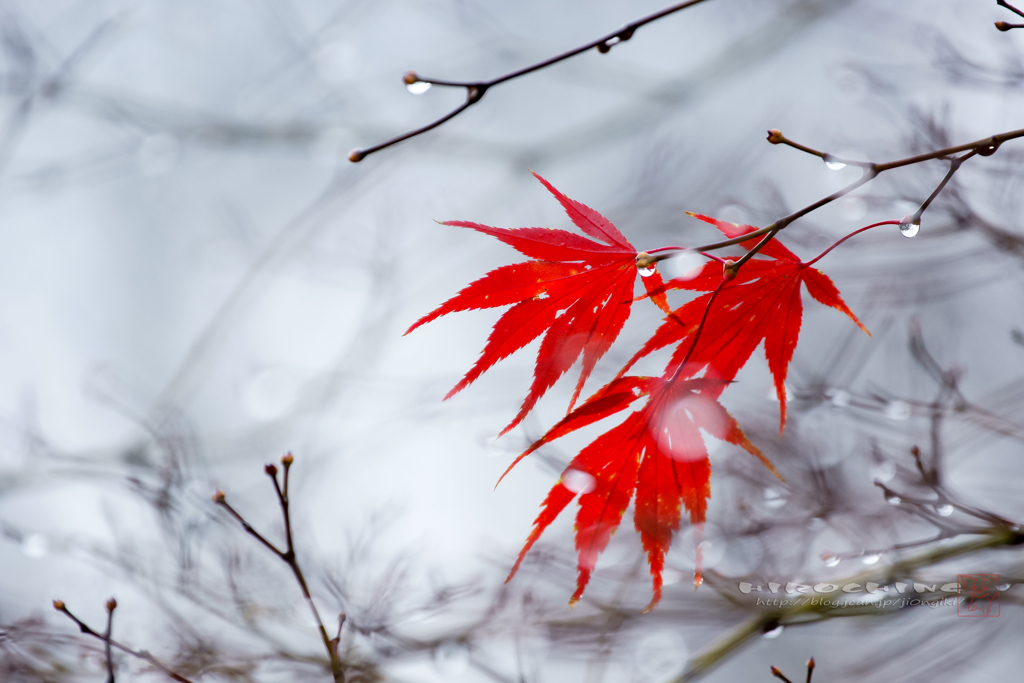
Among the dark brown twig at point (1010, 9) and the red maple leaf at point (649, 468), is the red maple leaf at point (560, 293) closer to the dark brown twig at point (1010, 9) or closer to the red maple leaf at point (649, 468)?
the red maple leaf at point (649, 468)

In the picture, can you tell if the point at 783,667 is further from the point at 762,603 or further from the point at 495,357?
the point at 495,357

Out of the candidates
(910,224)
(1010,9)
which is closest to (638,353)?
(910,224)

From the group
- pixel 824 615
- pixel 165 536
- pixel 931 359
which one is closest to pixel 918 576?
pixel 824 615

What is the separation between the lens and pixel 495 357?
0.42 metres

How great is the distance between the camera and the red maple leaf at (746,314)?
47 centimetres

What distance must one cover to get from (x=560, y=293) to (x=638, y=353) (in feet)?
0.29

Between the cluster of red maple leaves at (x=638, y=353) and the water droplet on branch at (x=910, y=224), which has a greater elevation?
the cluster of red maple leaves at (x=638, y=353)

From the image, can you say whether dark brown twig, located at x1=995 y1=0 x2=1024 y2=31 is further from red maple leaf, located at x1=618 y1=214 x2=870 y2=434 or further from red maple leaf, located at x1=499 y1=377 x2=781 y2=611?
red maple leaf, located at x1=499 y1=377 x2=781 y2=611

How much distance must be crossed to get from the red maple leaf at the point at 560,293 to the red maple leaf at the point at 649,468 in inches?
1.9

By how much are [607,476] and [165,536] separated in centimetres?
115

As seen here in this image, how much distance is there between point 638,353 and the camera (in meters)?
0.46

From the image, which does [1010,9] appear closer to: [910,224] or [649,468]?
[910,224]

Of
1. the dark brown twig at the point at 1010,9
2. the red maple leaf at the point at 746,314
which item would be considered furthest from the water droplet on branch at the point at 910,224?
the dark brown twig at the point at 1010,9

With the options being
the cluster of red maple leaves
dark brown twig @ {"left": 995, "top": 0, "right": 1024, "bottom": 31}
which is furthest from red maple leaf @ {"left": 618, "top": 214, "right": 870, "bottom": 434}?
dark brown twig @ {"left": 995, "top": 0, "right": 1024, "bottom": 31}
